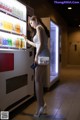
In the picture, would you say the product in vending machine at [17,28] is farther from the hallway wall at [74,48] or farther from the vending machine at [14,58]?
the hallway wall at [74,48]

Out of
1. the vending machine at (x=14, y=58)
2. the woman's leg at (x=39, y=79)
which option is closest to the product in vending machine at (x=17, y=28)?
the vending machine at (x=14, y=58)

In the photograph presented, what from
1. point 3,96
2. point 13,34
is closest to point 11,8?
point 13,34

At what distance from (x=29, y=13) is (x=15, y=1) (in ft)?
2.18

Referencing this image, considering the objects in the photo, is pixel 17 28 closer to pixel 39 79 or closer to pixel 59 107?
pixel 39 79

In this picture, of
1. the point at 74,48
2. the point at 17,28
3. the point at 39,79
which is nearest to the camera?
the point at 39,79

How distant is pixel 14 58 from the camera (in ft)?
12.2

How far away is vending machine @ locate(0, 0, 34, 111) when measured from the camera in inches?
136

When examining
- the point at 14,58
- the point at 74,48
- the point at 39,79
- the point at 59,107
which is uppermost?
the point at 74,48

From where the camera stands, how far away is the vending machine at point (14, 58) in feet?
11.3

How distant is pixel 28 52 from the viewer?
439 cm

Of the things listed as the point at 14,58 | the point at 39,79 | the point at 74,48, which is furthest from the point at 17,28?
the point at 74,48

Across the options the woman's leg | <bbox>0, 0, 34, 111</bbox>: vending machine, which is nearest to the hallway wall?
<bbox>0, 0, 34, 111</bbox>: vending machine

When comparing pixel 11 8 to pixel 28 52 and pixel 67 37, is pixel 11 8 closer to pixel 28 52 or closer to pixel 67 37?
pixel 28 52

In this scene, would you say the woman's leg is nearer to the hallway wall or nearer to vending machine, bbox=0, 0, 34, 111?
vending machine, bbox=0, 0, 34, 111
